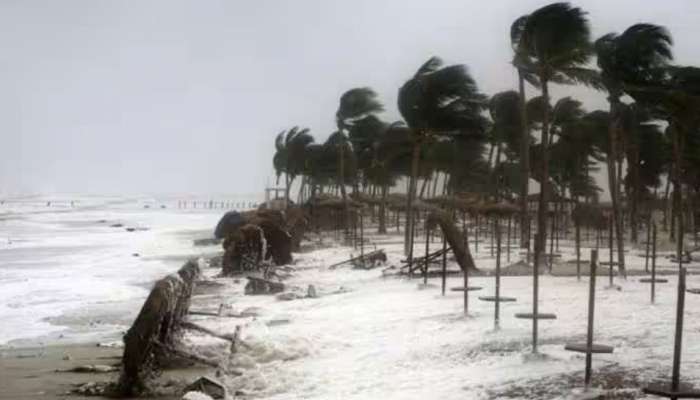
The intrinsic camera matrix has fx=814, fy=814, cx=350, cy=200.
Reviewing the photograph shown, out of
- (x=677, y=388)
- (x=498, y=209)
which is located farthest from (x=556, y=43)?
(x=677, y=388)

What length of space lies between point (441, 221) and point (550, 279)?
3731 millimetres

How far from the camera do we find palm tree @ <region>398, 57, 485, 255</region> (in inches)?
1271

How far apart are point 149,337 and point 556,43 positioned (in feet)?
58.7

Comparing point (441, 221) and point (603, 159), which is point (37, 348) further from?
point (603, 159)

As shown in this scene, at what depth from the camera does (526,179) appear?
27438 millimetres

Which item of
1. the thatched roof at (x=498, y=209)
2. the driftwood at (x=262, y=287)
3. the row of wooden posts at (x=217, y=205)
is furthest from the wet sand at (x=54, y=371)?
the row of wooden posts at (x=217, y=205)

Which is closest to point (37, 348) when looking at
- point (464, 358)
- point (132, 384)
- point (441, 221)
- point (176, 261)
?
point (132, 384)

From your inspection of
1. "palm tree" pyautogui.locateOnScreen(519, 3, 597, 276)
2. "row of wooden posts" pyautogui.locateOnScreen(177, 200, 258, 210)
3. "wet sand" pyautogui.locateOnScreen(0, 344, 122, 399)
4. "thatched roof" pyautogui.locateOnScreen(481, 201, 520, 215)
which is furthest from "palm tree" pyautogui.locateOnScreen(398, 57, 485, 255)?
"row of wooden posts" pyautogui.locateOnScreen(177, 200, 258, 210)

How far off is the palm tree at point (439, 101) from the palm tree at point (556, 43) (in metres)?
7.00

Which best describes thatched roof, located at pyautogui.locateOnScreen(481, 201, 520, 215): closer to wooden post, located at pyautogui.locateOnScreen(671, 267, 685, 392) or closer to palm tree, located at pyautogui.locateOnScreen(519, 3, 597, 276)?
palm tree, located at pyautogui.locateOnScreen(519, 3, 597, 276)

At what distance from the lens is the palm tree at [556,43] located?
24.5 meters

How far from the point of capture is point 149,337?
1028 cm

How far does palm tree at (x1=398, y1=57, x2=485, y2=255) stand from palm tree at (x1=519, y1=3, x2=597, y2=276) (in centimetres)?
700

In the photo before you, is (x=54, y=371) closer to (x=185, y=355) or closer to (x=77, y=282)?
(x=185, y=355)
